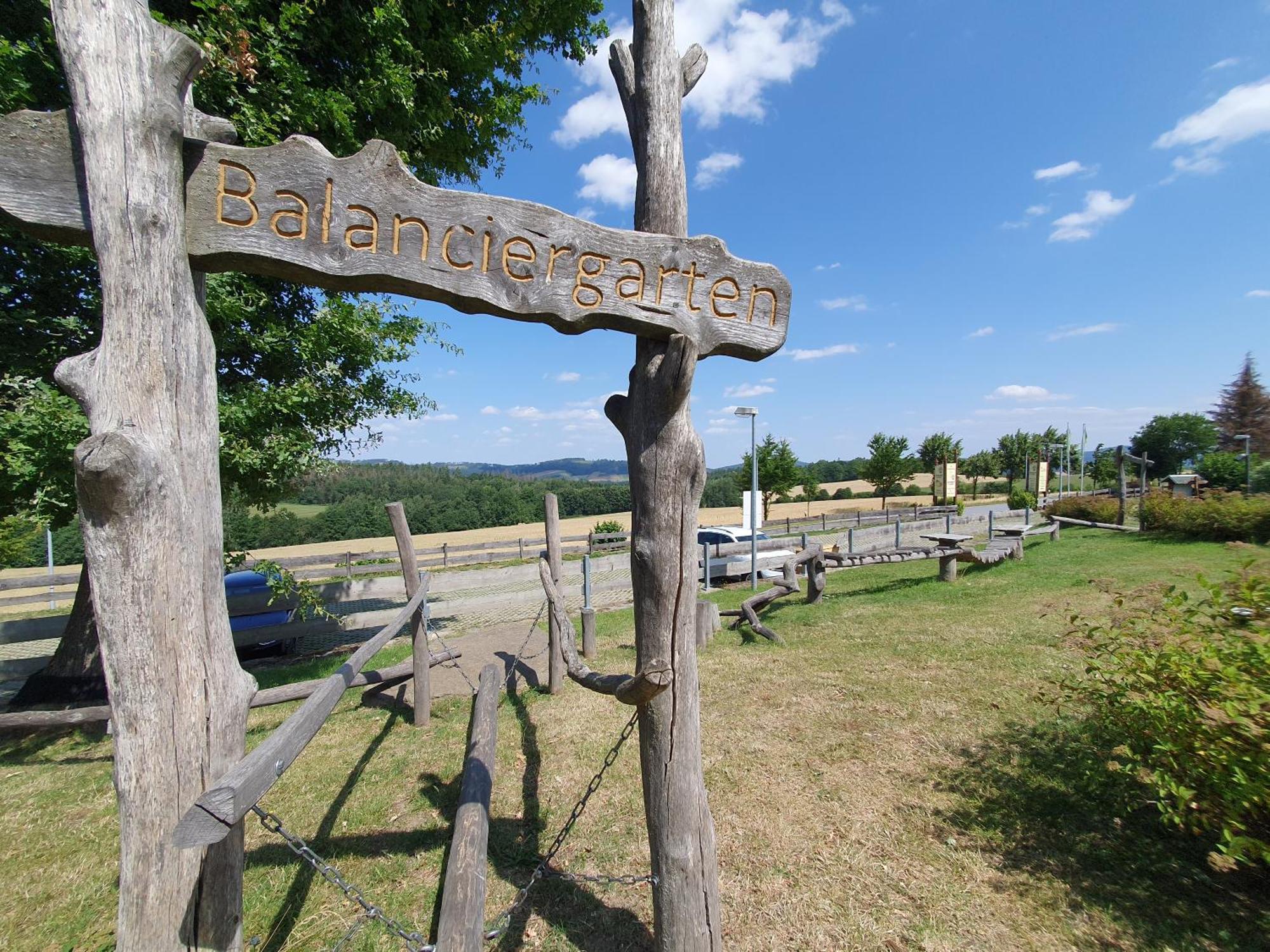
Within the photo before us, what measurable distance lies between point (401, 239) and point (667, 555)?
158cm

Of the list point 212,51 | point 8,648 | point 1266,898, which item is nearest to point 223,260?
point 212,51

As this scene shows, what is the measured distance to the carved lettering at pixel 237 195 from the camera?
184 cm

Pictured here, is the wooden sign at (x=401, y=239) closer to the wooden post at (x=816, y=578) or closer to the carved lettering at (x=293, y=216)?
the carved lettering at (x=293, y=216)

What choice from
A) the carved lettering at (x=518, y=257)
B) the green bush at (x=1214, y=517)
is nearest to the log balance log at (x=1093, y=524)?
the green bush at (x=1214, y=517)

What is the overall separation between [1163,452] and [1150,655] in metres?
52.6

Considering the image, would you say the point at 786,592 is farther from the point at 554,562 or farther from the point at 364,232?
the point at 364,232

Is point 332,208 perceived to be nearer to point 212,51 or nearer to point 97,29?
point 97,29

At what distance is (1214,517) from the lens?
45.6 feet

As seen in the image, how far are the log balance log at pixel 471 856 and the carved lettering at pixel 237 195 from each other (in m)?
2.64

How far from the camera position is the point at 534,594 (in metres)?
12.7

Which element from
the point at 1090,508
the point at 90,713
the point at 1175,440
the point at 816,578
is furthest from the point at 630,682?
the point at 1175,440

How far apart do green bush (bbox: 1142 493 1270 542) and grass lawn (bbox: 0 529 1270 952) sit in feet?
40.2

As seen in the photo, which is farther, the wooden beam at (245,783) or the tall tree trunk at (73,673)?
the tall tree trunk at (73,673)

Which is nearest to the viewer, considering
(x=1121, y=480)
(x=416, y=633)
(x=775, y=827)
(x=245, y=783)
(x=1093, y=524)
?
(x=245, y=783)
